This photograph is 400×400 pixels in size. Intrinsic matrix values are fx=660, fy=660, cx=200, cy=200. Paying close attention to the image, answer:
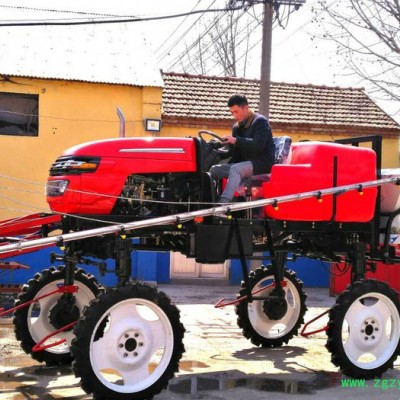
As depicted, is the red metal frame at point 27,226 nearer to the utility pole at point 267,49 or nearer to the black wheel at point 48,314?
the black wheel at point 48,314

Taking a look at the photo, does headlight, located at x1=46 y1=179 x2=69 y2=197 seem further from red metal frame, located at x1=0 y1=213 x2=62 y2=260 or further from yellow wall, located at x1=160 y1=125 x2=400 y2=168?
yellow wall, located at x1=160 y1=125 x2=400 y2=168

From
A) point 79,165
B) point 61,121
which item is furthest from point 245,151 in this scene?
point 61,121

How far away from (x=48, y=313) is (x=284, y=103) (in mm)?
11576

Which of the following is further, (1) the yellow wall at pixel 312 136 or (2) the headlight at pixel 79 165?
(1) the yellow wall at pixel 312 136

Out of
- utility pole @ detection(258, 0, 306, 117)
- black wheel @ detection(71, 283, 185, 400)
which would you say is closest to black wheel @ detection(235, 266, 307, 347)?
black wheel @ detection(71, 283, 185, 400)

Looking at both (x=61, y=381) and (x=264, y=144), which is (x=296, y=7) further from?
(x=61, y=381)

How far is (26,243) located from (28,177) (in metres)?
10.1

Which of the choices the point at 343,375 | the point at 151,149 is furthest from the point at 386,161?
the point at 151,149

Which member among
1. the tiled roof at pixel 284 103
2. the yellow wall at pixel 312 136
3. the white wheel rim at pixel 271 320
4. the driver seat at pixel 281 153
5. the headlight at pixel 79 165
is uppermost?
the tiled roof at pixel 284 103

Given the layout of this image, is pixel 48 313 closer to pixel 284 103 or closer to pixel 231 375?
pixel 231 375

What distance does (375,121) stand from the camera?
1769 centimetres

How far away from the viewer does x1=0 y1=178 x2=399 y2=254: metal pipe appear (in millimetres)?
5605

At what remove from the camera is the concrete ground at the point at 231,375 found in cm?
636

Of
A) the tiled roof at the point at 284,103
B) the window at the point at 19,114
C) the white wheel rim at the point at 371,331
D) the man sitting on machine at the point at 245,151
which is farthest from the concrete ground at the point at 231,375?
the tiled roof at the point at 284,103
